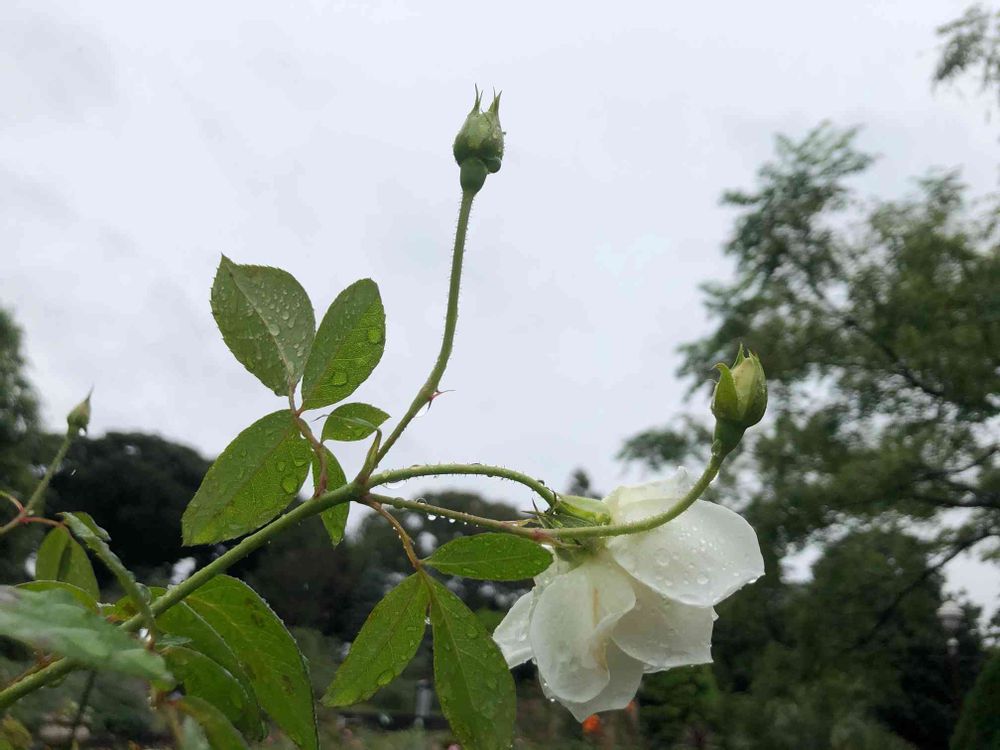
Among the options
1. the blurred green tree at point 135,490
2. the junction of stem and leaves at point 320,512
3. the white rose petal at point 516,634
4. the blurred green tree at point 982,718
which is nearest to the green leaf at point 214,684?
the junction of stem and leaves at point 320,512

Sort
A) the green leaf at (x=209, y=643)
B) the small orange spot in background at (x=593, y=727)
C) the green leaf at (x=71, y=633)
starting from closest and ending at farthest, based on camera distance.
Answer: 1. the green leaf at (x=71, y=633)
2. the green leaf at (x=209, y=643)
3. the small orange spot in background at (x=593, y=727)

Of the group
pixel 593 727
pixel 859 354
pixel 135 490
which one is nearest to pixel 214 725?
pixel 593 727

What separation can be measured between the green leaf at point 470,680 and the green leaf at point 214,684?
6 centimetres

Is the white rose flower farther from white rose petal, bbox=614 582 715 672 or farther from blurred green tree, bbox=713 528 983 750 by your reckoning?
blurred green tree, bbox=713 528 983 750

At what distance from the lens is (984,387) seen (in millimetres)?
5004

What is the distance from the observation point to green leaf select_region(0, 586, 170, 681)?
206 millimetres

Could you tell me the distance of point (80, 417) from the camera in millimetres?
616

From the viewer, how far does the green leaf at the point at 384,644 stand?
33cm

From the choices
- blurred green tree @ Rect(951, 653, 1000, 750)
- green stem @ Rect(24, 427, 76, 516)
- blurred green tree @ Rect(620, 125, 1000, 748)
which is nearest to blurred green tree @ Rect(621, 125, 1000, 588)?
blurred green tree @ Rect(620, 125, 1000, 748)

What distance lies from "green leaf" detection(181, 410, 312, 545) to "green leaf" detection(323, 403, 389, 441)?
0.01 m

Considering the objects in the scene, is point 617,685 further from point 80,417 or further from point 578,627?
point 80,417

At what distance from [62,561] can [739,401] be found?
31cm

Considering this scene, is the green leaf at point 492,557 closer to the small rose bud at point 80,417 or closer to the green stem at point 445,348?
the green stem at point 445,348

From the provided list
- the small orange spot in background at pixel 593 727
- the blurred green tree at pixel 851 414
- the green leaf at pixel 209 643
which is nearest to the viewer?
the green leaf at pixel 209 643
